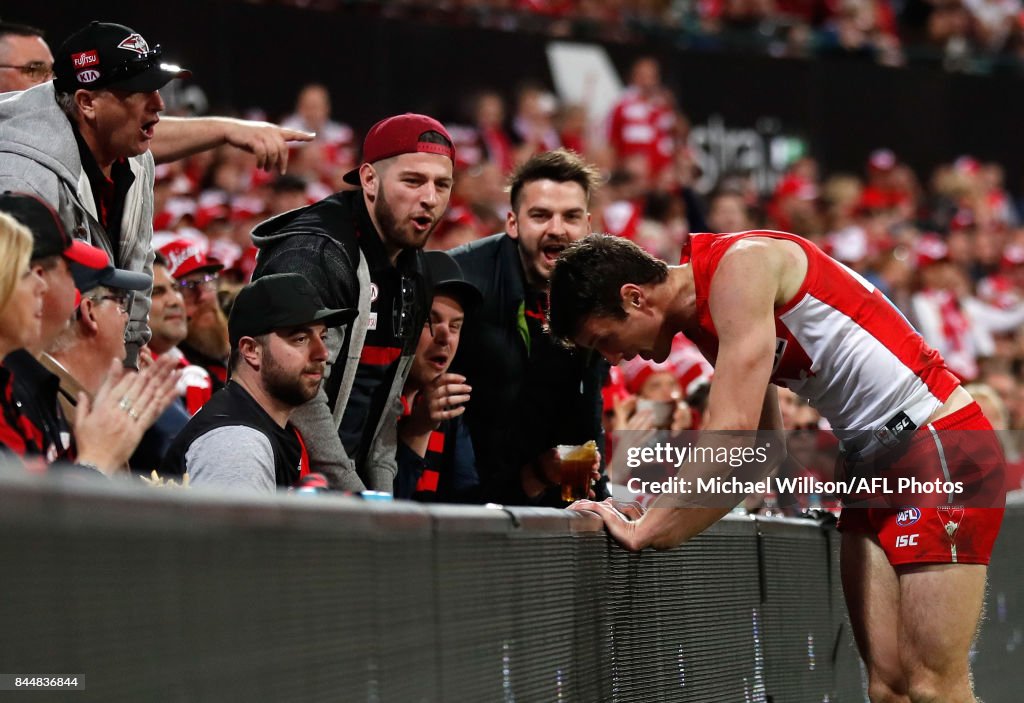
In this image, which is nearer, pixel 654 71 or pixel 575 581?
pixel 575 581

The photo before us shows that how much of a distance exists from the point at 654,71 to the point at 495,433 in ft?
30.0

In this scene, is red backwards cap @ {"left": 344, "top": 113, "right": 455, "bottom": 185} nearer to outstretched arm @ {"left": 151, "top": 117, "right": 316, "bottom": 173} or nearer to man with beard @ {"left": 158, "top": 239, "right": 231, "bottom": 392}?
outstretched arm @ {"left": 151, "top": 117, "right": 316, "bottom": 173}

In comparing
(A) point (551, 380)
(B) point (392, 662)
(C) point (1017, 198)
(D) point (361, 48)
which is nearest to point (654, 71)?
(D) point (361, 48)

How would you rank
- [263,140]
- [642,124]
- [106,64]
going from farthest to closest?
[642,124] → [263,140] → [106,64]

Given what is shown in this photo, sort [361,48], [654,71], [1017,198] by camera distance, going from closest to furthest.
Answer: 1. [361,48]
2. [654,71]
3. [1017,198]

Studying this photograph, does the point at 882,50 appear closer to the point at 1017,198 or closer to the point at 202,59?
the point at 1017,198

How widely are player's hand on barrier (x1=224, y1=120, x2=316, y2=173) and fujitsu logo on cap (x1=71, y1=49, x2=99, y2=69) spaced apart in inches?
30.9

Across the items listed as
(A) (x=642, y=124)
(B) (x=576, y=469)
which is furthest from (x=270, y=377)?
(A) (x=642, y=124)

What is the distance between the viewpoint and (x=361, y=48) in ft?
42.2

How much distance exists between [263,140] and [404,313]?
3.05 feet

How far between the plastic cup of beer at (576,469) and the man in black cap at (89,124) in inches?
65.4

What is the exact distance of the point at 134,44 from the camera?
5023 millimetres

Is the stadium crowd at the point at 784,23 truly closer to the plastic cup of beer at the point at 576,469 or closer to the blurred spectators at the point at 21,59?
the blurred spectators at the point at 21,59

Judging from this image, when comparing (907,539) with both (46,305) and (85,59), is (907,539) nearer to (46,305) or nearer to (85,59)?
(46,305)
